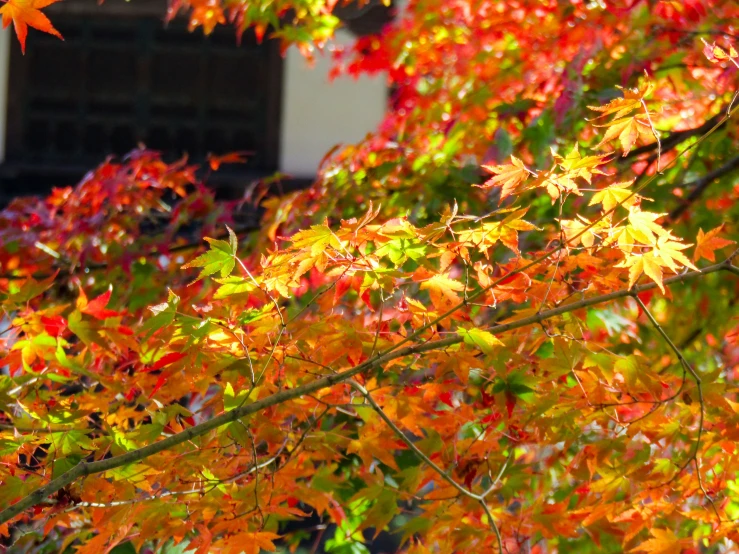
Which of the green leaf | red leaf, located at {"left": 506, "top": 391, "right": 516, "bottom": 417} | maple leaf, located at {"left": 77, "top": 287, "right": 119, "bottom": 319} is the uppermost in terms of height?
the green leaf

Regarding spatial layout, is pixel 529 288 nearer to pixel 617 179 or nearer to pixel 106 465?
pixel 106 465

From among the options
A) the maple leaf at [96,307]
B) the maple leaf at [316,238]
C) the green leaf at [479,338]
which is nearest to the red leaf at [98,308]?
the maple leaf at [96,307]

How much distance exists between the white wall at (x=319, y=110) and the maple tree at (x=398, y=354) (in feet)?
9.54

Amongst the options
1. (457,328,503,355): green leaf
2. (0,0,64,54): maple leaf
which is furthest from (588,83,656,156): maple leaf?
(0,0,64,54): maple leaf

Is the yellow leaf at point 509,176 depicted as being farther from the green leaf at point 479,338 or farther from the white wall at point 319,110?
the white wall at point 319,110

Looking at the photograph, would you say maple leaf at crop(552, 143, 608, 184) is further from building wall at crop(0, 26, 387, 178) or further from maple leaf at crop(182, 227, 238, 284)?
building wall at crop(0, 26, 387, 178)

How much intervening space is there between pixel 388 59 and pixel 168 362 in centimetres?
295

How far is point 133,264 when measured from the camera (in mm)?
2814

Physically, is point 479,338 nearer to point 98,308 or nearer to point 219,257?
point 219,257

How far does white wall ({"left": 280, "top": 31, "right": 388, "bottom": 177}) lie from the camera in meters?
5.83

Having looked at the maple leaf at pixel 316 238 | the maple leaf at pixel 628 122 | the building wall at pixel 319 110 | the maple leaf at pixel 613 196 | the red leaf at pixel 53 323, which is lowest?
the building wall at pixel 319 110

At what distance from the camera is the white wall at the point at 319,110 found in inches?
229

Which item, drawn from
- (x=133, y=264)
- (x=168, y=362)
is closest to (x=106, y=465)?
(x=168, y=362)

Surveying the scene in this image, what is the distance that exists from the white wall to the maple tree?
2.91 metres
